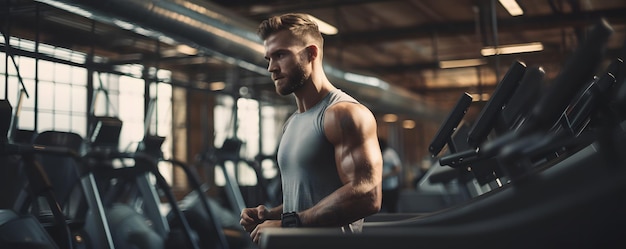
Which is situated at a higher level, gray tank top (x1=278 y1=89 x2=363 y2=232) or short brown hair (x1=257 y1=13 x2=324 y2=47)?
short brown hair (x1=257 y1=13 x2=324 y2=47)

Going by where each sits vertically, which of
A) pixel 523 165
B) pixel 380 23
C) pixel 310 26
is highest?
pixel 380 23

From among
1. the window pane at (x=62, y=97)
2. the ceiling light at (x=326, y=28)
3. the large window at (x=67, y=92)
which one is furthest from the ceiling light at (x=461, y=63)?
the window pane at (x=62, y=97)

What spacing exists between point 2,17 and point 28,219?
1.43 m

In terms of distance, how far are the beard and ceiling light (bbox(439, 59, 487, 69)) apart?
4.28 metres

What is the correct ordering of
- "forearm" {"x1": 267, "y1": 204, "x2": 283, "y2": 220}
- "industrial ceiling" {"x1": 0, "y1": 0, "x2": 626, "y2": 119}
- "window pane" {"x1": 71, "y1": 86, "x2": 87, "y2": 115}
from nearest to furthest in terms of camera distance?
"forearm" {"x1": 267, "y1": 204, "x2": 283, "y2": 220} → "industrial ceiling" {"x1": 0, "y1": 0, "x2": 626, "y2": 119} → "window pane" {"x1": 71, "y1": 86, "x2": 87, "y2": 115}

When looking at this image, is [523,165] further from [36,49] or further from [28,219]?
[36,49]

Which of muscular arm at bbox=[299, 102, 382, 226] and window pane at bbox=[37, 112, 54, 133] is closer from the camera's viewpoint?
muscular arm at bbox=[299, 102, 382, 226]

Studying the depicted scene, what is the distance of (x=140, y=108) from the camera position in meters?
10.2

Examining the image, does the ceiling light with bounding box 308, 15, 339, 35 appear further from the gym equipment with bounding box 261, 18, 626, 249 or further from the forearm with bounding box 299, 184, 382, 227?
the gym equipment with bounding box 261, 18, 626, 249

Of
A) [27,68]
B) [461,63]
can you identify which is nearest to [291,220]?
[27,68]

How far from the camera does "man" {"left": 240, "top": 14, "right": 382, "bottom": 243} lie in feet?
5.75

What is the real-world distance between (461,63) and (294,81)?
276 inches

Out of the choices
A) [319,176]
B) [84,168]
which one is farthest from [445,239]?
[84,168]

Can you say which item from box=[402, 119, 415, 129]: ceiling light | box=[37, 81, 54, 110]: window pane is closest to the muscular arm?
box=[37, 81, 54, 110]: window pane
